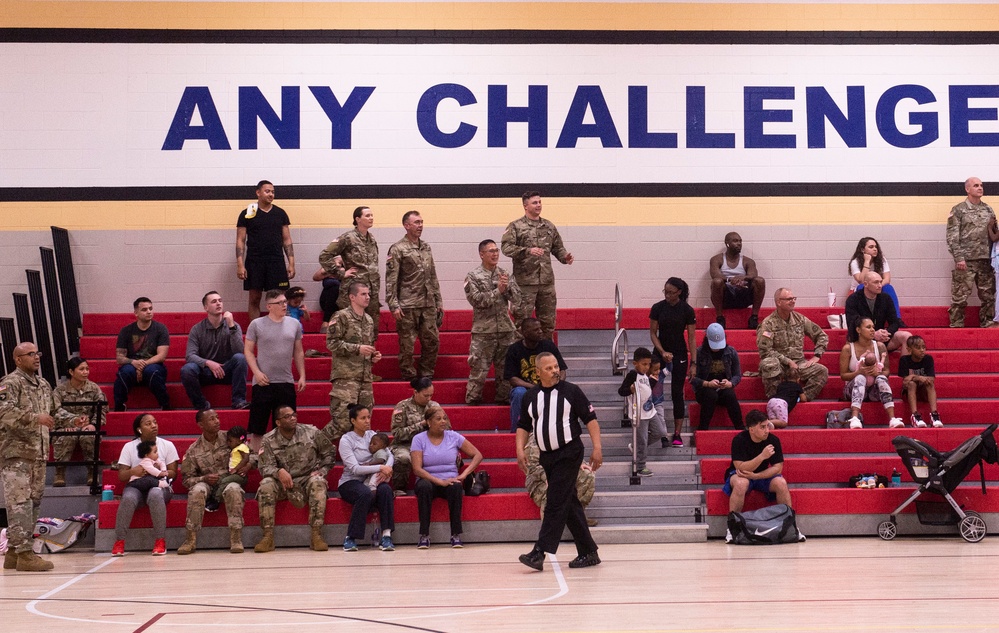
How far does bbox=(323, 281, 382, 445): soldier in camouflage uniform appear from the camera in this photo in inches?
426

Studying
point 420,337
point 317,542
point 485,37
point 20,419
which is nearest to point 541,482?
point 317,542

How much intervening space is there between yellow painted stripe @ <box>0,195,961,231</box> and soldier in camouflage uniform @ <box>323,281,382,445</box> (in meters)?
3.15

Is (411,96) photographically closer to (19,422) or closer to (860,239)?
(860,239)

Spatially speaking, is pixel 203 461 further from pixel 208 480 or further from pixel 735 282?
pixel 735 282

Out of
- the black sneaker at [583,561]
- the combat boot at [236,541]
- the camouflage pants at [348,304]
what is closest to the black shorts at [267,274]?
the camouflage pants at [348,304]

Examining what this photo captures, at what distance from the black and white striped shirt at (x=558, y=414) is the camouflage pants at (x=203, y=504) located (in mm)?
3189

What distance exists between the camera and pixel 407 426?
35.2 ft

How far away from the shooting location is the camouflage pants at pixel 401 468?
415 inches

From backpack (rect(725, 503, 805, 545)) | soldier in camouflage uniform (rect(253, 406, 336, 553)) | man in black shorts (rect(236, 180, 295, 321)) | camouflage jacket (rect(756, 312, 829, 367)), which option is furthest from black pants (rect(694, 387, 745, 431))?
man in black shorts (rect(236, 180, 295, 321))

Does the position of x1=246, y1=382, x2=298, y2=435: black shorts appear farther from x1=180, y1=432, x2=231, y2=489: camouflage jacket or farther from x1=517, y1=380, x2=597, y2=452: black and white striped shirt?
x1=517, y1=380, x2=597, y2=452: black and white striped shirt

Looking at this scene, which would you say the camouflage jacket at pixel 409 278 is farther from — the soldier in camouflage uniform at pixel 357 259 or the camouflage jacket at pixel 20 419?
the camouflage jacket at pixel 20 419

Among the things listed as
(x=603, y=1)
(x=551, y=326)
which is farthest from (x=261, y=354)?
(x=603, y=1)

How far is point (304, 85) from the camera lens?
1427 cm

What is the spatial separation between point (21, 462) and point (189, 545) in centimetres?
166
